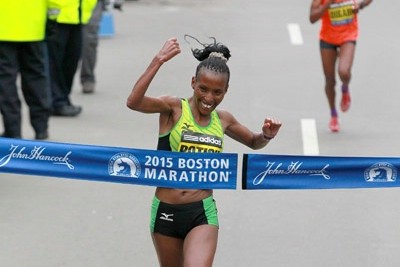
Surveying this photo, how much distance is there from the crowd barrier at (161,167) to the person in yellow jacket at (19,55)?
441 cm

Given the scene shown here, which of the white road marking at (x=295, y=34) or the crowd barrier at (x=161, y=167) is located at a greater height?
the white road marking at (x=295, y=34)

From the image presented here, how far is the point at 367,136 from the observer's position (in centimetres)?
1202

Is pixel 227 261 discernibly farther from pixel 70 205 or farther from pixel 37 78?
pixel 37 78

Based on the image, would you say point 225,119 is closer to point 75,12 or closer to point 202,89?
point 202,89

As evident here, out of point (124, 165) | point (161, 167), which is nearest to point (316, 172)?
point (161, 167)

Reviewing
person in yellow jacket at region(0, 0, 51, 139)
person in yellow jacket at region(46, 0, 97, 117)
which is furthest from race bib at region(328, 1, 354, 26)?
person in yellow jacket at region(0, 0, 51, 139)

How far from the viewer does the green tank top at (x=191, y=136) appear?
634 centimetres

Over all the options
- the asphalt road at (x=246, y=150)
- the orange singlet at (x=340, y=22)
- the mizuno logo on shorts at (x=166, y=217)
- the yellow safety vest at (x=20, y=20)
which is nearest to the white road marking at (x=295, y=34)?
the asphalt road at (x=246, y=150)

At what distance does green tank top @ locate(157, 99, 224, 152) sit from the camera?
20.8 ft

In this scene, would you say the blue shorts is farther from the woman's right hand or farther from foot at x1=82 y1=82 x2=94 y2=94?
foot at x1=82 y1=82 x2=94 y2=94

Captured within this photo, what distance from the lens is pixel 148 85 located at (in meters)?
6.17

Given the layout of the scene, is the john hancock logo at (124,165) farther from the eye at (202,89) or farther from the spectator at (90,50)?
the spectator at (90,50)

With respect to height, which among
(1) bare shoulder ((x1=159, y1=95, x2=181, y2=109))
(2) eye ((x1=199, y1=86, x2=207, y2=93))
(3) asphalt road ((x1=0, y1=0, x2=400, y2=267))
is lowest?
(3) asphalt road ((x1=0, y1=0, x2=400, y2=267))

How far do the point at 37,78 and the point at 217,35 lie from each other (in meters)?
7.68
